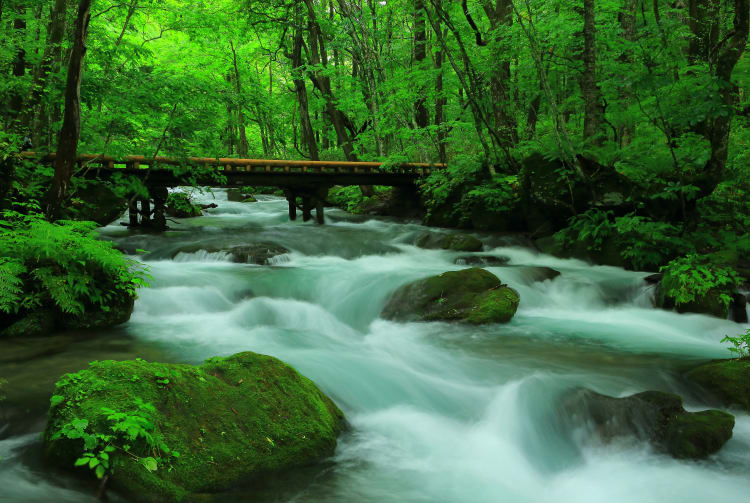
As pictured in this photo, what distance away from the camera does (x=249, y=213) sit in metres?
21.6

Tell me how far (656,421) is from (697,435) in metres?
0.31

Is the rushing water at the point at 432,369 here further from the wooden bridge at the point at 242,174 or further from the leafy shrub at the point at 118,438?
the wooden bridge at the point at 242,174

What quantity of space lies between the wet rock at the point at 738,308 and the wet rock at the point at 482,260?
4.57 meters

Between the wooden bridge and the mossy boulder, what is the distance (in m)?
3.29

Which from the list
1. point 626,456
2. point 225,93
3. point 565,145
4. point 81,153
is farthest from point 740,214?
point 81,153

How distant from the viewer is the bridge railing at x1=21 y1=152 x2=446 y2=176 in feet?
37.2

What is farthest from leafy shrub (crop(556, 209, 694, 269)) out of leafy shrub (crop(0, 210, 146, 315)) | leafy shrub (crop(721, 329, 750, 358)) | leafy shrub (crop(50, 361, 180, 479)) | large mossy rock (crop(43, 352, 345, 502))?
leafy shrub (crop(50, 361, 180, 479))

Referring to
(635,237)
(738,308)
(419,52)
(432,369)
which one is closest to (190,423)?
(432,369)

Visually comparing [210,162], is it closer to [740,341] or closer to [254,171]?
[254,171]

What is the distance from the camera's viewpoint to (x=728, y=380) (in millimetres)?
4883

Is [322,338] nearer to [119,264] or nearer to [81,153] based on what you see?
[119,264]

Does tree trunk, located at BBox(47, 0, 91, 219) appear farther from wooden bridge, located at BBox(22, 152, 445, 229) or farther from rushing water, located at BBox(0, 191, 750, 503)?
wooden bridge, located at BBox(22, 152, 445, 229)

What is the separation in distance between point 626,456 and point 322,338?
14.2 feet

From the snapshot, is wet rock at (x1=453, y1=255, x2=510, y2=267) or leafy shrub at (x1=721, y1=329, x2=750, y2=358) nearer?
leafy shrub at (x1=721, y1=329, x2=750, y2=358)
